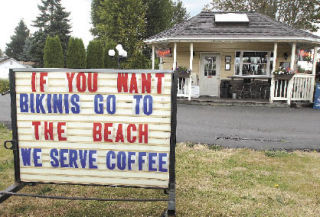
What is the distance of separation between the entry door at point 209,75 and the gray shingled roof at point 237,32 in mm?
1857

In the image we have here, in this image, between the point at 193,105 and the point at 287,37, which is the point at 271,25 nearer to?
the point at 287,37

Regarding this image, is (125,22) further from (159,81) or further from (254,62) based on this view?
(159,81)

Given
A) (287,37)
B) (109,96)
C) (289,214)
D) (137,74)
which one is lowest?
(289,214)

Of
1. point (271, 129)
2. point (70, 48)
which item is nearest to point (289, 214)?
point (271, 129)

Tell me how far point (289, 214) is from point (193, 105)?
10.7 metres

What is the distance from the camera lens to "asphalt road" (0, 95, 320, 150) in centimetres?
656

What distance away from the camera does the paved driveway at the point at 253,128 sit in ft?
21.6

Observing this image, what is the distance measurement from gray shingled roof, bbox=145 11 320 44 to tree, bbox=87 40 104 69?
27.1ft

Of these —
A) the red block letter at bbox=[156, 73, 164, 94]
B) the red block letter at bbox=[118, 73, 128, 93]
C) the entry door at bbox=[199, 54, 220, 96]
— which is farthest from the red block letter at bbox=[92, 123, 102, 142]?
the entry door at bbox=[199, 54, 220, 96]

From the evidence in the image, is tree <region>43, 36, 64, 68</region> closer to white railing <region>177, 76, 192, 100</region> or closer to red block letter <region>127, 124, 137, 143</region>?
white railing <region>177, 76, 192, 100</region>

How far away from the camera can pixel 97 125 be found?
2.90 m

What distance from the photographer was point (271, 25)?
50.2 feet

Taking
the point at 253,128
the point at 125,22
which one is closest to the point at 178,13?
the point at 125,22

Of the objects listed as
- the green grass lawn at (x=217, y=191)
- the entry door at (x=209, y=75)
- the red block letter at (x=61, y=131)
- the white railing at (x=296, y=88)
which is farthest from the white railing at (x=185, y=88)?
the red block letter at (x=61, y=131)
